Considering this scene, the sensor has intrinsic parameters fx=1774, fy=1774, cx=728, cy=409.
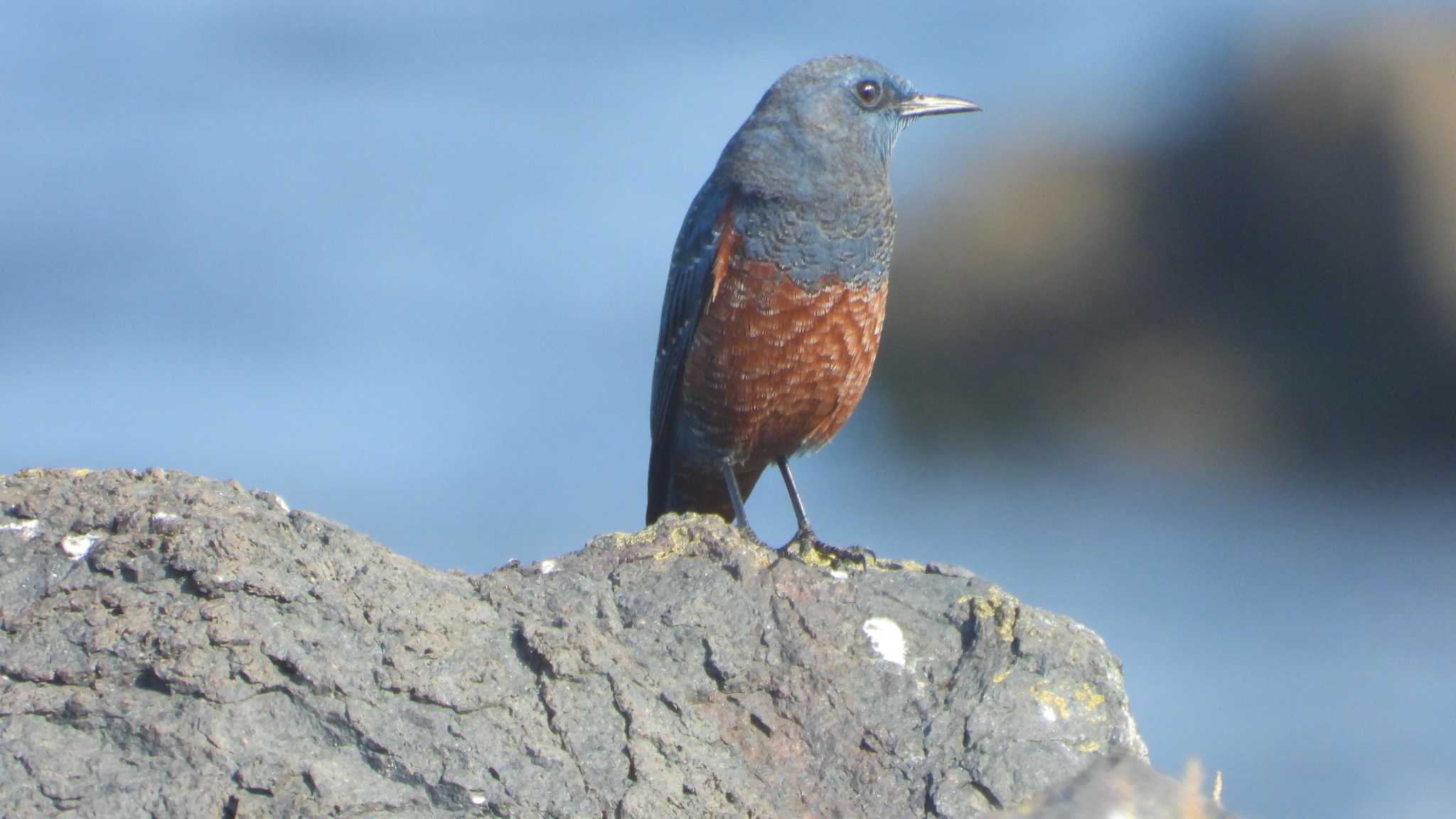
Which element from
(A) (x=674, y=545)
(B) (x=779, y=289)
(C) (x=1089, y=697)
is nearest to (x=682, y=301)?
(B) (x=779, y=289)

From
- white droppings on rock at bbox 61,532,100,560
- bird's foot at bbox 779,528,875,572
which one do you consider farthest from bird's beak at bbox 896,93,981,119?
white droppings on rock at bbox 61,532,100,560

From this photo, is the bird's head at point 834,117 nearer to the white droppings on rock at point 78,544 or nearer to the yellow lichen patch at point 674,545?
the yellow lichen patch at point 674,545

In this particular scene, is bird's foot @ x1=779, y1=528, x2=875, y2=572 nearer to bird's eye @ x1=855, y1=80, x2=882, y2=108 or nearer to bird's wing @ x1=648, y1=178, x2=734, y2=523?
bird's wing @ x1=648, y1=178, x2=734, y2=523

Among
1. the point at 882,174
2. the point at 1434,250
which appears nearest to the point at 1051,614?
the point at 882,174

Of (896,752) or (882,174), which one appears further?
(882,174)

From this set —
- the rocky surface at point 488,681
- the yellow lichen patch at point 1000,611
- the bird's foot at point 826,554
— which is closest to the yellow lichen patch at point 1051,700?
the rocky surface at point 488,681

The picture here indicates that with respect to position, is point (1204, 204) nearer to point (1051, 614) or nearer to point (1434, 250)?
point (1434, 250)
